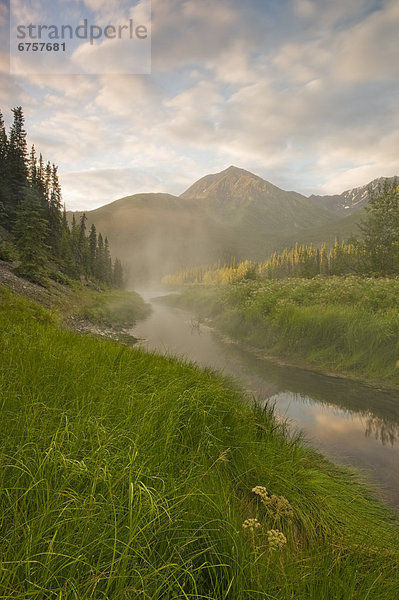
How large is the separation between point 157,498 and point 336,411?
5971 mm

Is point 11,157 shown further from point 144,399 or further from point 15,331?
point 144,399

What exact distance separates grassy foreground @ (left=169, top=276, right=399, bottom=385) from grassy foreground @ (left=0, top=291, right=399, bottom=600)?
5.73 meters

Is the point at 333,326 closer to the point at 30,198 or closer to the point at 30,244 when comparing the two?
the point at 30,244

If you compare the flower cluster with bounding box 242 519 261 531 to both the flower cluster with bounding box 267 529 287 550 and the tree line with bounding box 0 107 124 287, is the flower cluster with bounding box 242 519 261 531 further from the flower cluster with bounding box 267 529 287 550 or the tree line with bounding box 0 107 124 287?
the tree line with bounding box 0 107 124 287

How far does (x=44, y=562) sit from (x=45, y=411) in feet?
4.80

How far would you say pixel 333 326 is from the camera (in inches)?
414

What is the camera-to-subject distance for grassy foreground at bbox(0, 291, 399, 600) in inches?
56.8

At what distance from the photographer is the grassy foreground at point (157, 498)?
144 cm

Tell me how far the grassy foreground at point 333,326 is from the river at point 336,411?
98 centimetres

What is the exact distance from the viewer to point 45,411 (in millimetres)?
2680

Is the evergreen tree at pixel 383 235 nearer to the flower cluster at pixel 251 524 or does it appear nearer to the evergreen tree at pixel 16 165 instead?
the flower cluster at pixel 251 524

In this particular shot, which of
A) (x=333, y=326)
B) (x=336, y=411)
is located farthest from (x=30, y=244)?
(x=336, y=411)

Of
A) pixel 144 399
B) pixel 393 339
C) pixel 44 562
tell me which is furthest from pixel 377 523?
pixel 393 339

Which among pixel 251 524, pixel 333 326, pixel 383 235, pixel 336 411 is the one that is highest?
pixel 383 235
